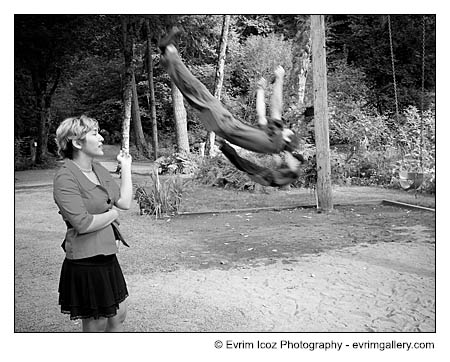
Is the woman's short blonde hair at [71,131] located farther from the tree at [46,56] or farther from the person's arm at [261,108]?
the tree at [46,56]

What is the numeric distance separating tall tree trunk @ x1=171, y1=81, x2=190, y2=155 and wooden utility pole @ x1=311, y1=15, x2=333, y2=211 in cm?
293

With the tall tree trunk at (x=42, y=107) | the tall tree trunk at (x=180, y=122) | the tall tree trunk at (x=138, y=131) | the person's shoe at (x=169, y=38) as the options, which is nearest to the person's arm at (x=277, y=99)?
the person's shoe at (x=169, y=38)

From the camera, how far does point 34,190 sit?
18.8ft

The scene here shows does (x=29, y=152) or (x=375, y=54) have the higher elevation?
(x=375, y=54)

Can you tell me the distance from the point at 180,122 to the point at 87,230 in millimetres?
6528

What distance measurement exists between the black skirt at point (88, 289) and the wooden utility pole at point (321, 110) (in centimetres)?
358

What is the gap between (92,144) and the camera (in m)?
1.52

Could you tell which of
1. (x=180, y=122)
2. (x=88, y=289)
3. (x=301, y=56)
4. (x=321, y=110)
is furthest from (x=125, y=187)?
(x=180, y=122)

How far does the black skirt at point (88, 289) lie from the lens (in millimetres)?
1518

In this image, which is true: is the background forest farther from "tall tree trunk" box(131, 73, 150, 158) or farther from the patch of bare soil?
the patch of bare soil

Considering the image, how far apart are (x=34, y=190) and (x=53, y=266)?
104 inches

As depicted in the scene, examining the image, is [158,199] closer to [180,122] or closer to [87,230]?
[180,122]
